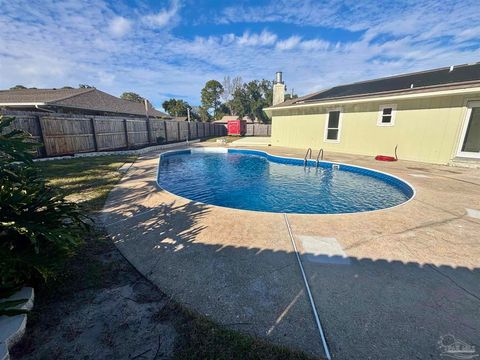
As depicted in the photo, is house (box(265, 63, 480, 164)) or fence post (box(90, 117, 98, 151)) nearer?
house (box(265, 63, 480, 164))

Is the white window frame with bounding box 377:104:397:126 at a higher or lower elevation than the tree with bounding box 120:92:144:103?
lower

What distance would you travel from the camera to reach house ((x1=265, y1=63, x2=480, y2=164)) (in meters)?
9.32

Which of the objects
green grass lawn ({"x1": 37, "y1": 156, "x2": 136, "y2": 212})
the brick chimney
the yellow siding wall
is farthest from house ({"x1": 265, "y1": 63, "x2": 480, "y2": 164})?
green grass lawn ({"x1": 37, "y1": 156, "x2": 136, "y2": 212})

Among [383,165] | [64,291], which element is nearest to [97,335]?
[64,291]

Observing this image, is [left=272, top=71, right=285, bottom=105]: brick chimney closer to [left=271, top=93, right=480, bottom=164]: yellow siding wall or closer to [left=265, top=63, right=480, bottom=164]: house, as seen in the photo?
[left=271, top=93, right=480, bottom=164]: yellow siding wall

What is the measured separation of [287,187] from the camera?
8.27 metres

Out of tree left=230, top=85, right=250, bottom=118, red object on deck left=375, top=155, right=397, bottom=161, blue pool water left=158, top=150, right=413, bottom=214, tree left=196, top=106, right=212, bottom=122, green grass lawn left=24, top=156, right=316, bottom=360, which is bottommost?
blue pool water left=158, top=150, right=413, bottom=214

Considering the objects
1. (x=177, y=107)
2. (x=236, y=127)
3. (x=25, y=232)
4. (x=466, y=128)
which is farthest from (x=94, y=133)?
(x=177, y=107)

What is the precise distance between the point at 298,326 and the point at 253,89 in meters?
50.2

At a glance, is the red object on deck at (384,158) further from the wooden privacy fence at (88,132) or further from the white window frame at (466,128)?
the wooden privacy fence at (88,132)

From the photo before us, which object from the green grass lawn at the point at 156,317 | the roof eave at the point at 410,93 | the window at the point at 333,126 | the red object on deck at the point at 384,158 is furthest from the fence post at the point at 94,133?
the red object on deck at the point at 384,158

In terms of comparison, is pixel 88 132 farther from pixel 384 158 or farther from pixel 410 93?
pixel 410 93

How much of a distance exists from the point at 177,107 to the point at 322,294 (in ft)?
181

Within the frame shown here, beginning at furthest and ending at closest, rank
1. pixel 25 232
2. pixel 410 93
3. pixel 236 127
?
pixel 236 127 < pixel 410 93 < pixel 25 232
